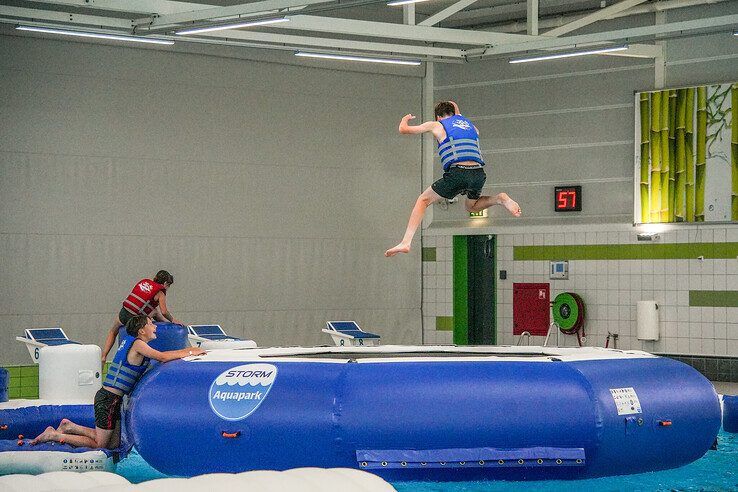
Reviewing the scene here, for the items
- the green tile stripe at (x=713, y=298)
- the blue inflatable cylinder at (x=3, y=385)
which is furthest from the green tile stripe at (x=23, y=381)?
the green tile stripe at (x=713, y=298)

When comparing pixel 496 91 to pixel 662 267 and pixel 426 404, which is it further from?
pixel 426 404

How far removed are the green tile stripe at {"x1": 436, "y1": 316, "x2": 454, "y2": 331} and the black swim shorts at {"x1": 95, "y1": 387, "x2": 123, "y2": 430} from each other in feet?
26.3

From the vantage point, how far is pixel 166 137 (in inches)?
543

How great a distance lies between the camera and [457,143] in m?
8.10

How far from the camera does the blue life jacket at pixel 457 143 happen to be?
26.6 ft

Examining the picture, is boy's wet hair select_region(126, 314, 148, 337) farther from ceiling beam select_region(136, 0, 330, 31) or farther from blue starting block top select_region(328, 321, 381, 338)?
blue starting block top select_region(328, 321, 381, 338)

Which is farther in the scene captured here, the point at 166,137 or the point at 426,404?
the point at 166,137

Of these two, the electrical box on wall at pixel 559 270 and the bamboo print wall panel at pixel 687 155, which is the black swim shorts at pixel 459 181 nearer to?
the bamboo print wall panel at pixel 687 155

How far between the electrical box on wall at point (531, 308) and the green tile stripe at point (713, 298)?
6.61 ft

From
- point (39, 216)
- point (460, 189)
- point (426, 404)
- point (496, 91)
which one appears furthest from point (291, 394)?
point (496, 91)

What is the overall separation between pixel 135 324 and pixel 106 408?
0.74 m

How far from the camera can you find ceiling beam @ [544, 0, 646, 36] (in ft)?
42.3

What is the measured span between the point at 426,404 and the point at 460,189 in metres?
1.83

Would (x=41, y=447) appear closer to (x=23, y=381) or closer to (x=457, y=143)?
(x=457, y=143)
